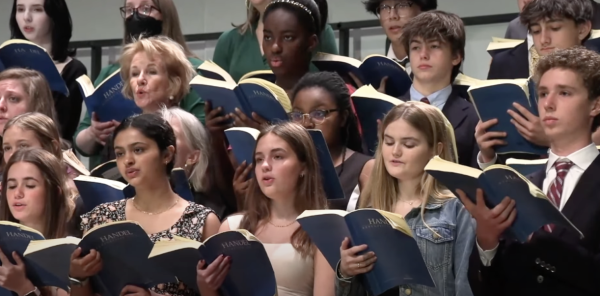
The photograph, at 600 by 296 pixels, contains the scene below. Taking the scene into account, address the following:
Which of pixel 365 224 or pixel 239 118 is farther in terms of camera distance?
pixel 239 118

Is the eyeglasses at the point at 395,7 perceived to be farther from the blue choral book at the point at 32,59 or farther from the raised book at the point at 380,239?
the raised book at the point at 380,239

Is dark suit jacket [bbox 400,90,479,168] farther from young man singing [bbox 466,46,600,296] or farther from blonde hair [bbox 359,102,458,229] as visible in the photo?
young man singing [bbox 466,46,600,296]

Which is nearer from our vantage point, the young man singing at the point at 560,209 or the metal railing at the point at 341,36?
the young man singing at the point at 560,209

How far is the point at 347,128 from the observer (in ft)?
12.6

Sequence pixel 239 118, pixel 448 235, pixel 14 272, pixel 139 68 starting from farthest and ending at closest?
1. pixel 139 68
2. pixel 239 118
3. pixel 14 272
4. pixel 448 235

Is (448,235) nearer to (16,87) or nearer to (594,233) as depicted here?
(594,233)

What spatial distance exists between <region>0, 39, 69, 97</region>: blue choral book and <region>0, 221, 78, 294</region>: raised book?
4.58ft

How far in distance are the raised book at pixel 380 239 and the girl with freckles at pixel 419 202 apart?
3 cm

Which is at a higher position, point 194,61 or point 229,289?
point 194,61

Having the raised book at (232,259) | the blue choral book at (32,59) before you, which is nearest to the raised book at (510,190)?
the raised book at (232,259)

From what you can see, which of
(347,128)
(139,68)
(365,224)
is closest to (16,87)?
(139,68)

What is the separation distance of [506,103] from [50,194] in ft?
5.16

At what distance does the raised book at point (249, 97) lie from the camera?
368 centimetres

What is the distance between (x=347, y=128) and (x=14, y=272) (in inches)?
49.5
